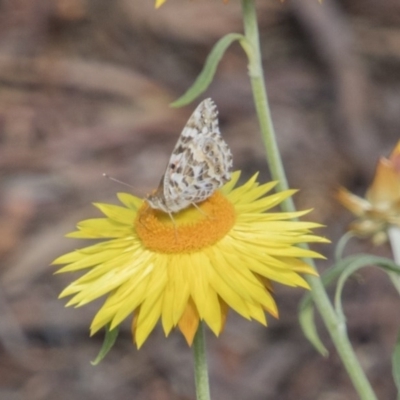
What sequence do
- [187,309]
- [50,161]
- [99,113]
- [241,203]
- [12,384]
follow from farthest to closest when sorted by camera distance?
[99,113], [50,161], [12,384], [241,203], [187,309]

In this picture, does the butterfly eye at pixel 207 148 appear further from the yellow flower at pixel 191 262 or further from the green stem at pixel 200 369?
the green stem at pixel 200 369

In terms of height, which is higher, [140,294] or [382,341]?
[140,294]

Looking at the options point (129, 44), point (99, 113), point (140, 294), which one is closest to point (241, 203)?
point (140, 294)

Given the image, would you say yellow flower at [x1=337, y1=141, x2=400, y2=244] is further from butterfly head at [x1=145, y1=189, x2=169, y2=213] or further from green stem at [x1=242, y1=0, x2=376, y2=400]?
butterfly head at [x1=145, y1=189, x2=169, y2=213]

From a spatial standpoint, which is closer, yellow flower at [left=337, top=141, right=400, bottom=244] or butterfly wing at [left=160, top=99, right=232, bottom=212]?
butterfly wing at [left=160, top=99, right=232, bottom=212]

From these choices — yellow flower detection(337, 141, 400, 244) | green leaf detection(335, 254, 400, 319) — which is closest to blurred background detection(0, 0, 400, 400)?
yellow flower detection(337, 141, 400, 244)

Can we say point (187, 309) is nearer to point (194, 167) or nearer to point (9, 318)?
point (194, 167)
